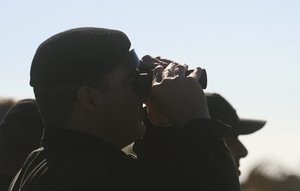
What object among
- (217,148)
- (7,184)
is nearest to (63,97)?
(217,148)

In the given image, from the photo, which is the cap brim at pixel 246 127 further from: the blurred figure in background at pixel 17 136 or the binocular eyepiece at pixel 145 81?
the binocular eyepiece at pixel 145 81

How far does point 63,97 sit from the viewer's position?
3.33m

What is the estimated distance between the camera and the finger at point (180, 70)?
3282 millimetres

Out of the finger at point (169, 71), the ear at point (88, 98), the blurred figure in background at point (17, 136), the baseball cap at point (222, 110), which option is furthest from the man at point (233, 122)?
the ear at point (88, 98)

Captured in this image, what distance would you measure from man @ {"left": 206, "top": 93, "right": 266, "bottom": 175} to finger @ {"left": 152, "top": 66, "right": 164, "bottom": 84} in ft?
4.38

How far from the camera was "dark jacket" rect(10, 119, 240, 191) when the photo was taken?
3039 mm

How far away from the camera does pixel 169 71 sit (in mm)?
3312

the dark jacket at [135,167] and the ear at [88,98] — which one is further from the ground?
the ear at [88,98]

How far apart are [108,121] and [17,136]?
2074 mm

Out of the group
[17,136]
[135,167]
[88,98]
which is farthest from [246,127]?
→ [135,167]

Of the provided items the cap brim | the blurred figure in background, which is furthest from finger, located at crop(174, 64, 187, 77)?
the blurred figure in background

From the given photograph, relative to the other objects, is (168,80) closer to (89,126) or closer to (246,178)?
(89,126)

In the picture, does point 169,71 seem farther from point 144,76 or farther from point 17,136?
point 17,136

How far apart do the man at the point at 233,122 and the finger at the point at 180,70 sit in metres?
1.34
